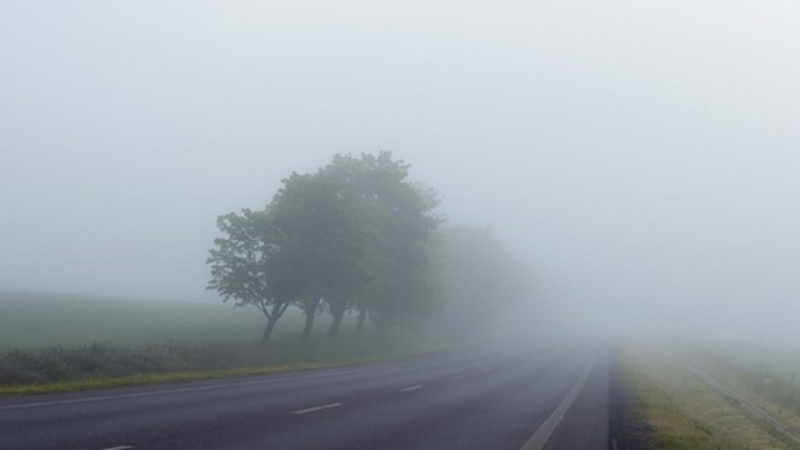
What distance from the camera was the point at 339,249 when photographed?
51.8m

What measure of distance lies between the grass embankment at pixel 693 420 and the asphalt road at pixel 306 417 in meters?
1.46

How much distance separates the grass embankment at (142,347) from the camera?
87.9ft

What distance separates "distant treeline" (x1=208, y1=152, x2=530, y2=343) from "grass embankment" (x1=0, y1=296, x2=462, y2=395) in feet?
7.85

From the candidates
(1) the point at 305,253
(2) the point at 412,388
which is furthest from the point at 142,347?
(1) the point at 305,253

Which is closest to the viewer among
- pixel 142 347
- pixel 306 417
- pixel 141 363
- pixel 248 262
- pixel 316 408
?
pixel 306 417

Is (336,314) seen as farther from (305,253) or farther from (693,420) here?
(693,420)

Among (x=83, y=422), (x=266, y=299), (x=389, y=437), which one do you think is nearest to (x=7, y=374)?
(x=83, y=422)

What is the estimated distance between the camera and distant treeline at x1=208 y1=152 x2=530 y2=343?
160 feet

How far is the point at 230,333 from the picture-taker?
61.2m

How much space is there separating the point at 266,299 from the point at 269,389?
23.9m

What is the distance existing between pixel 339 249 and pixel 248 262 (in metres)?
5.71

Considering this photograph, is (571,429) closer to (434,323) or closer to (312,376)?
(312,376)

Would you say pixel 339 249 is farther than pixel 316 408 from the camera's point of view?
Yes

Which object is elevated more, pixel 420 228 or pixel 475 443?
pixel 420 228
